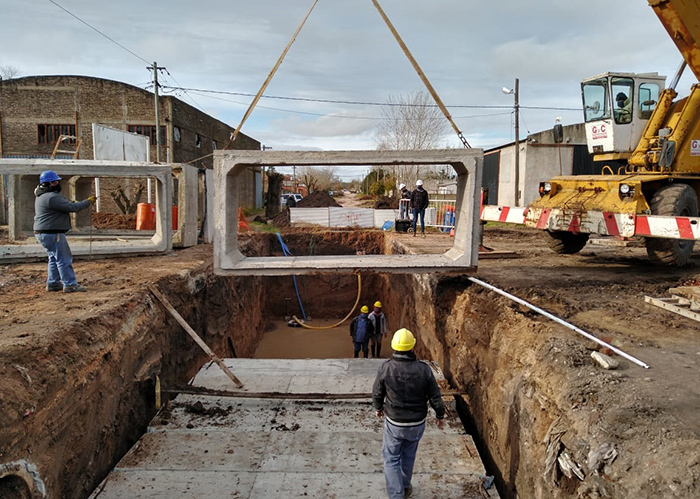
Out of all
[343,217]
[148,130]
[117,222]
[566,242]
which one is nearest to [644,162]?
[566,242]

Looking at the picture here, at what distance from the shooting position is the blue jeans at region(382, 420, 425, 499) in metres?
4.00

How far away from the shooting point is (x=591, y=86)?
8.71 m

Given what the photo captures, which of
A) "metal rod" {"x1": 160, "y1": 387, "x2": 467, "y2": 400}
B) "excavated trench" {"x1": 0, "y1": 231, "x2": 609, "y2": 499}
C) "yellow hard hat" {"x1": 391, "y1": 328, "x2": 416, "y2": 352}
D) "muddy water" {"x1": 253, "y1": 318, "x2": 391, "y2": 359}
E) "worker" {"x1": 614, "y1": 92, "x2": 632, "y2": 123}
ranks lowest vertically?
"muddy water" {"x1": 253, "y1": 318, "x2": 391, "y2": 359}

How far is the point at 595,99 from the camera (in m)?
8.73

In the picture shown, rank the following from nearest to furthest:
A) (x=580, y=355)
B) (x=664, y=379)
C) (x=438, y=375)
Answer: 1. (x=664, y=379)
2. (x=580, y=355)
3. (x=438, y=375)

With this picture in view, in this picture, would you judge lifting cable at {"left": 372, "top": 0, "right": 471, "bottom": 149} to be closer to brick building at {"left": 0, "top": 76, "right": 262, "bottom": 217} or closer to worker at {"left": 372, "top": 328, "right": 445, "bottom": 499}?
worker at {"left": 372, "top": 328, "right": 445, "bottom": 499}

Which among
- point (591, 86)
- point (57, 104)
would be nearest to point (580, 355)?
point (591, 86)

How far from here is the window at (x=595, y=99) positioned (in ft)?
27.9

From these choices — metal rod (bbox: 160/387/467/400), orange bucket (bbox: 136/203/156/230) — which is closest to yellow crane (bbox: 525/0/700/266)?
metal rod (bbox: 160/387/467/400)

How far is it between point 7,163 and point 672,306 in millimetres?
10897

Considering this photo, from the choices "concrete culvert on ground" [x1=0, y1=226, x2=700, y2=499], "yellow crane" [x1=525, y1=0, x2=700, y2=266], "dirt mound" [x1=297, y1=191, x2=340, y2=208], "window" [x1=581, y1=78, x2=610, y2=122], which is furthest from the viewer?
"dirt mound" [x1=297, y1=191, x2=340, y2=208]

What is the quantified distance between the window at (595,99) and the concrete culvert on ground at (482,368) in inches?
113

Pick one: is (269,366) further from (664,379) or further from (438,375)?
(664,379)

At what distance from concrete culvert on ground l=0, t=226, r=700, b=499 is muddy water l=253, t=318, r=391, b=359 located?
3598 millimetres
